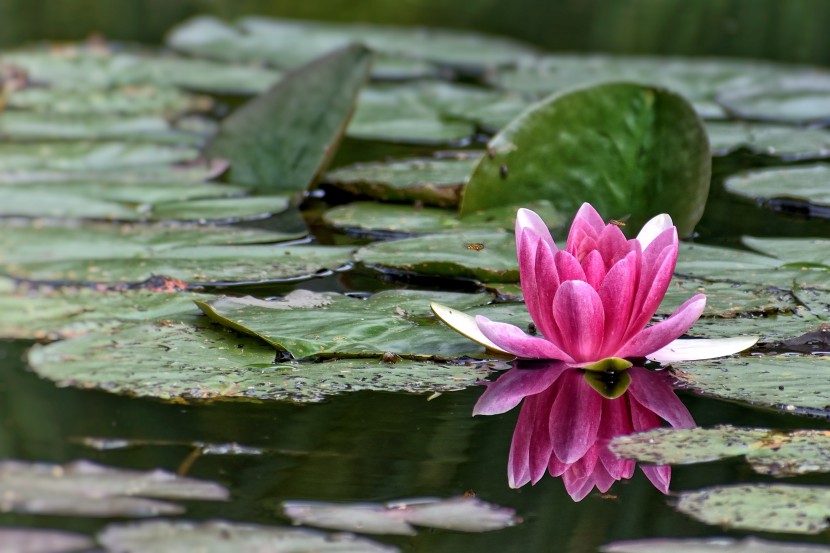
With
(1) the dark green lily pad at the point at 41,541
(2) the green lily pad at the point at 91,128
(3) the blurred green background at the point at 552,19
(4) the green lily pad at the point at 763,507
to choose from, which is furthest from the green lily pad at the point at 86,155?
(3) the blurred green background at the point at 552,19

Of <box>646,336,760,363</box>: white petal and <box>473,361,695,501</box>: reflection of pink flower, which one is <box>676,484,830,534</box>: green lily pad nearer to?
<box>473,361,695,501</box>: reflection of pink flower

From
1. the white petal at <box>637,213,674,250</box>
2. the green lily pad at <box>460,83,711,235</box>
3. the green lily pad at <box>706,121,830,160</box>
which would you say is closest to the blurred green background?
the green lily pad at <box>706,121,830,160</box>

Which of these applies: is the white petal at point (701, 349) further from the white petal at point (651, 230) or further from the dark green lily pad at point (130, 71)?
the dark green lily pad at point (130, 71)

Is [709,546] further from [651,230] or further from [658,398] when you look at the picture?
[651,230]

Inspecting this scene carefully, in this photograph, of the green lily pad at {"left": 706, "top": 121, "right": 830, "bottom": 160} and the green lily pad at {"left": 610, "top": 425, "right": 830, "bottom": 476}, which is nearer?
the green lily pad at {"left": 610, "top": 425, "right": 830, "bottom": 476}

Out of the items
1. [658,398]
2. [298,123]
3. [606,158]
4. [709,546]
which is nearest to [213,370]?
[658,398]

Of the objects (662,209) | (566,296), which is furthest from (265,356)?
(662,209)

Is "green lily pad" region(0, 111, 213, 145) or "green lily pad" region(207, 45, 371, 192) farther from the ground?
"green lily pad" region(207, 45, 371, 192)
